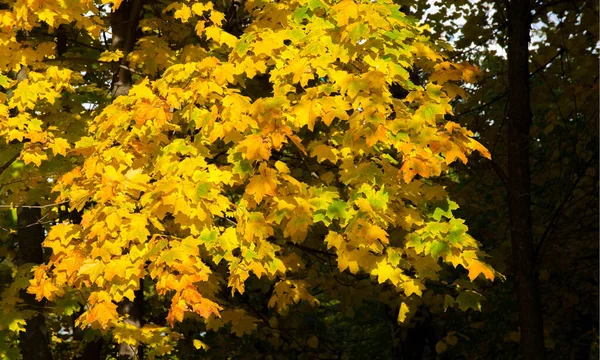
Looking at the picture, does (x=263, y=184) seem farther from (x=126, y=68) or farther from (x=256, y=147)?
(x=126, y=68)

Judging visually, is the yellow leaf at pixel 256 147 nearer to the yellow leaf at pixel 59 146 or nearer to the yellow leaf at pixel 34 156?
the yellow leaf at pixel 59 146

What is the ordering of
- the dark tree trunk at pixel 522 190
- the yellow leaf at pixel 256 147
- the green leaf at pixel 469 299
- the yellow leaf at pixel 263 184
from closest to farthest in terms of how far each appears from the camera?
the yellow leaf at pixel 256 147, the yellow leaf at pixel 263 184, the green leaf at pixel 469 299, the dark tree trunk at pixel 522 190

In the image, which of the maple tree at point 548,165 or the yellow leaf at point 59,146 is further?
the maple tree at point 548,165

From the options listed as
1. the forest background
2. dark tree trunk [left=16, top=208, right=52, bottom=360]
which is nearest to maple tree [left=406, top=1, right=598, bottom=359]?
the forest background

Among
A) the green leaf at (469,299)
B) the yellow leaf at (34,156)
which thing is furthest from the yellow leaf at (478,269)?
the yellow leaf at (34,156)

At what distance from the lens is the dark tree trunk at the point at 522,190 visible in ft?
27.1

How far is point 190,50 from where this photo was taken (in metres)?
8.99

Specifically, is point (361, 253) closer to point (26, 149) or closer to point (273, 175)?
point (273, 175)

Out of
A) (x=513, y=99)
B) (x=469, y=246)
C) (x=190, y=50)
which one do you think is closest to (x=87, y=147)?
(x=190, y=50)

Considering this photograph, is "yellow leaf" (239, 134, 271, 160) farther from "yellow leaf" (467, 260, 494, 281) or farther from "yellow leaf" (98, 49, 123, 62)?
"yellow leaf" (98, 49, 123, 62)

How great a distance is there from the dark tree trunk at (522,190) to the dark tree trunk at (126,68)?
4.58m

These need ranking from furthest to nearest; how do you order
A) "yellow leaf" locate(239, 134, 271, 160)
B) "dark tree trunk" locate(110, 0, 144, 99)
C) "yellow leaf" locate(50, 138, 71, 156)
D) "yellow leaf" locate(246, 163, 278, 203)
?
1. "dark tree trunk" locate(110, 0, 144, 99)
2. "yellow leaf" locate(50, 138, 71, 156)
3. "yellow leaf" locate(246, 163, 278, 203)
4. "yellow leaf" locate(239, 134, 271, 160)

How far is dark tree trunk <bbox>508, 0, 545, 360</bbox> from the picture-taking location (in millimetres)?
8258

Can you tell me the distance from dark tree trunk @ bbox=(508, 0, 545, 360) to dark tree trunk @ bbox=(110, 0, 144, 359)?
4.58 m
